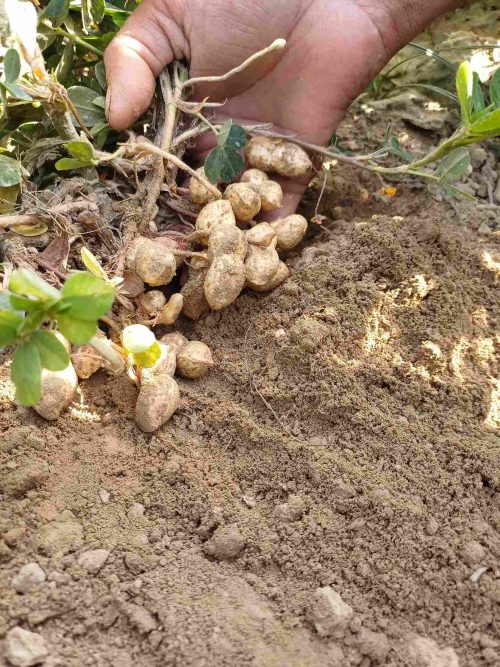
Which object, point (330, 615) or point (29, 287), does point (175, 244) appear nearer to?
point (29, 287)

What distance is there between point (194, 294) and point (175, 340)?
139 millimetres

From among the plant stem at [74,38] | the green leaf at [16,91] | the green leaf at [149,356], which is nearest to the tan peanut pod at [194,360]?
the green leaf at [149,356]

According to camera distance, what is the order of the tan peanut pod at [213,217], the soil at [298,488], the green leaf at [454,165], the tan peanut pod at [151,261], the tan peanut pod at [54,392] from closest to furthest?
the soil at [298,488] < the tan peanut pod at [54,392] < the tan peanut pod at [151,261] < the tan peanut pod at [213,217] < the green leaf at [454,165]

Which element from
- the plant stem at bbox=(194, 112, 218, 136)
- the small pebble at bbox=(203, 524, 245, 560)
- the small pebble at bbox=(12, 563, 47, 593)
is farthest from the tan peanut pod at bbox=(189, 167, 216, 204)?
the small pebble at bbox=(12, 563, 47, 593)

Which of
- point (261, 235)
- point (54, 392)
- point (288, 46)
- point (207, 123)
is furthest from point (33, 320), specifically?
point (288, 46)

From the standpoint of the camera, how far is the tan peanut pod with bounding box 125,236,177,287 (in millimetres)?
1599

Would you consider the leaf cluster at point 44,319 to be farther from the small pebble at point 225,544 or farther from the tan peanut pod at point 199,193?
the tan peanut pod at point 199,193

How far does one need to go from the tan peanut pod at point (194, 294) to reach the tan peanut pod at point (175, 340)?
9 centimetres

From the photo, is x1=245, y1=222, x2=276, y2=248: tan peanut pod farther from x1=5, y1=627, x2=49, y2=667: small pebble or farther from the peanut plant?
x1=5, y1=627, x2=49, y2=667: small pebble

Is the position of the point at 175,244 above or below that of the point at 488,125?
below

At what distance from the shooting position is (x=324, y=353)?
1.58 metres

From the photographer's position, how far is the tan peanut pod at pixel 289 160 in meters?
1.92

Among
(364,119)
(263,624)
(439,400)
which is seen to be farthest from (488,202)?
(263,624)

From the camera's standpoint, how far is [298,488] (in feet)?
4.62
